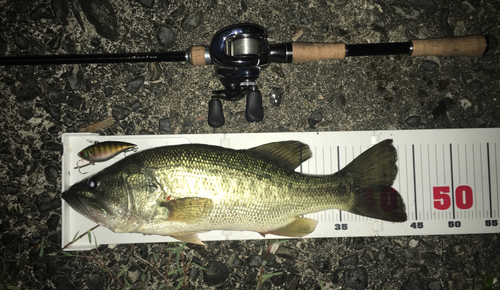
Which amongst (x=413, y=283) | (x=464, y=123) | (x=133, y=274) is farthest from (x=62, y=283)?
(x=464, y=123)

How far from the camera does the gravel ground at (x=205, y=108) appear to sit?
8.43ft

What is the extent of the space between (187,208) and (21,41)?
2245mm

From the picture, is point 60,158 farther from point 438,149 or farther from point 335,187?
point 438,149

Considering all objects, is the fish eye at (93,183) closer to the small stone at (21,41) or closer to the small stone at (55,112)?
the small stone at (55,112)

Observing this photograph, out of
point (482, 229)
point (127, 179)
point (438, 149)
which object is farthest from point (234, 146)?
point (482, 229)

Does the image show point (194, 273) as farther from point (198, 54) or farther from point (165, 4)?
point (165, 4)

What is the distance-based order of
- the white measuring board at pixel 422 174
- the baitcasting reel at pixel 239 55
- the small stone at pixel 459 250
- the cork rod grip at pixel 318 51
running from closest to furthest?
the baitcasting reel at pixel 239 55 < the cork rod grip at pixel 318 51 < the white measuring board at pixel 422 174 < the small stone at pixel 459 250

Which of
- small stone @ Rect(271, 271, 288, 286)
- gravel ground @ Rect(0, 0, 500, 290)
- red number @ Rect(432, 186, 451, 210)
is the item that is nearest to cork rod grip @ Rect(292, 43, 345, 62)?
gravel ground @ Rect(0, 0, 500, 290)

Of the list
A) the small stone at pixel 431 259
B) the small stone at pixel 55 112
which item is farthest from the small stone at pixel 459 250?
the small stone at pixel 55 112

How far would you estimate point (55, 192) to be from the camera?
2.58 meters

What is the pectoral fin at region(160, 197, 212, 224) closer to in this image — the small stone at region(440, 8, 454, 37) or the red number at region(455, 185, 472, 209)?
the red number at region(455, 185, 472, 209)

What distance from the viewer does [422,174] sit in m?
2.53

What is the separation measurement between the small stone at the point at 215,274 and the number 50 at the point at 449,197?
1.99 meters

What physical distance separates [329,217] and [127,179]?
1.72 m
